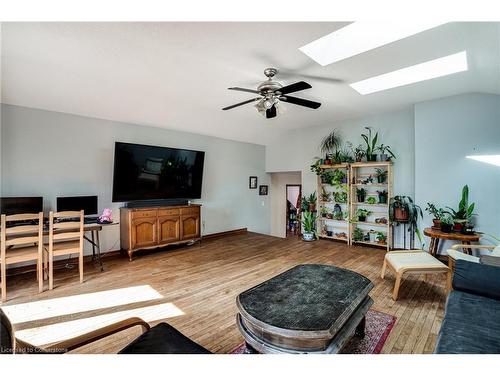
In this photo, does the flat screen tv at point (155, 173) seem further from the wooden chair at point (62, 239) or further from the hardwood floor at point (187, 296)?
the hardwood floor at point (187, 296)

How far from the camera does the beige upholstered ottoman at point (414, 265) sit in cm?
270

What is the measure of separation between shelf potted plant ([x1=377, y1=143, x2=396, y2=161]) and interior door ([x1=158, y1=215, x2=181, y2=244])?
4369 mm

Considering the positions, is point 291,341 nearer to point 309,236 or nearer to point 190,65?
point 190,65

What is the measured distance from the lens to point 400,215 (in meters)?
4.45

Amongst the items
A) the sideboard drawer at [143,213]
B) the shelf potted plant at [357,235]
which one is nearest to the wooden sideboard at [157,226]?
the sideboard drawer at [143,213]

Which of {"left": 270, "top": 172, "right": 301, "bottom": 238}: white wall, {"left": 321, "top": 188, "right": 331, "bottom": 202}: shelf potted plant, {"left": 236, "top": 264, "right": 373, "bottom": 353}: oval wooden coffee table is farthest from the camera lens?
{"left": 270, "top": 172, "right": 301, "bottom": 238}: white wall

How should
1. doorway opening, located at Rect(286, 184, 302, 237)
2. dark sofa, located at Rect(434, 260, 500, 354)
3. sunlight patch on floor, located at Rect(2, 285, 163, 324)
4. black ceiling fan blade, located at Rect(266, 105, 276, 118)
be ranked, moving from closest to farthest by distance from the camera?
1. dark sofa, located at Rect(434, 260, 500, 354)
2. sunlight patch on floor, located at Rect(2, 285, 163, 324)
3. black ceiling fan blade, located at Rect(266, 105, 276, 118)
4. doorway opening, located at Rect(286, 184, 302, 237)

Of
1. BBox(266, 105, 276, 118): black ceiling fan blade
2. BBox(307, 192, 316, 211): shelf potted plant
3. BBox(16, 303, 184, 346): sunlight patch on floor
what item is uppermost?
BBox(266, 105, 276, 118): black ceiling fan blade

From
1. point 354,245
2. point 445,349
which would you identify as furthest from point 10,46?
point 354,245

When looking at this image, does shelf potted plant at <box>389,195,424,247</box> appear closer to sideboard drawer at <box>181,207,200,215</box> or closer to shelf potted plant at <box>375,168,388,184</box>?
shelf potted plant at <box>375,168,388,184</box>

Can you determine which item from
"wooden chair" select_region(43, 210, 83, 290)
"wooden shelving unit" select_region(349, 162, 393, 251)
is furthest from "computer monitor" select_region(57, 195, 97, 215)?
"wooden shelving unit" select_region(349, 162, 393, 251)

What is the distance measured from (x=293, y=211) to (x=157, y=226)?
533 centimetres

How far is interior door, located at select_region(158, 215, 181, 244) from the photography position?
4562mm
